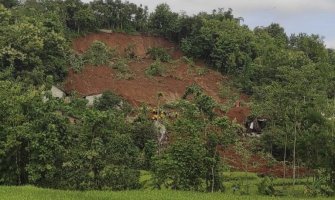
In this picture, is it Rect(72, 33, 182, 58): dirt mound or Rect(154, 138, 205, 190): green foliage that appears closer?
Rect(154, 138, 205, 190): green foliage

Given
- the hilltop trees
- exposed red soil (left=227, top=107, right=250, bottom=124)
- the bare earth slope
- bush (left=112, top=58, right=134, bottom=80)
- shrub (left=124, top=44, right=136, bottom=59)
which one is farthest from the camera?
shrub (left=124, top=44, right=136, bottom=59)

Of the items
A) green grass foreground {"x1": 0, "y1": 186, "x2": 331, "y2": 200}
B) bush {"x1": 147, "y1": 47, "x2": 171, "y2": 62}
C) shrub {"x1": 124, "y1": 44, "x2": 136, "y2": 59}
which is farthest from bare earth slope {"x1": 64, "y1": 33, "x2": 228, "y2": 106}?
green grass foreground {"x1": 0, "y1": 186, "x2": 331, "y2": 200}

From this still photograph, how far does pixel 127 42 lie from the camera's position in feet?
250

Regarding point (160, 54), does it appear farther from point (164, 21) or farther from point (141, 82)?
point (141, 82)

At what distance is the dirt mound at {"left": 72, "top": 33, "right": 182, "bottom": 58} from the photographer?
72.9 m

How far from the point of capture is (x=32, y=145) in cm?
2817

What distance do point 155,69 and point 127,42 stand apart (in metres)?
10.1

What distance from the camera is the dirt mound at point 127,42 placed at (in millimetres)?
72938

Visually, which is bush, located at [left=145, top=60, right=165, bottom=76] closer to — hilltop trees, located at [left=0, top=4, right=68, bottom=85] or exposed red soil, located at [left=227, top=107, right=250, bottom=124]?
hilltop trees, located at [left=0, top=4, right=68, bottom=85]

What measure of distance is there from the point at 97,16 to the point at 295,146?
156ft

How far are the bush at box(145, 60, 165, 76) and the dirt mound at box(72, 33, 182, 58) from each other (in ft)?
21.7

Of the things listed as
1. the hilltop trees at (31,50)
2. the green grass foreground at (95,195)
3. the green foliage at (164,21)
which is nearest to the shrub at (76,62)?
the hilltop trees at (31,50)

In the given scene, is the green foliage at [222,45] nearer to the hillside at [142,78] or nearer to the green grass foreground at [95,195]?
the hillside at [142,78]

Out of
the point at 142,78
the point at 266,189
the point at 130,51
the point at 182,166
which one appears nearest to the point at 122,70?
the point at 142,78
